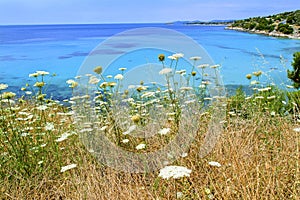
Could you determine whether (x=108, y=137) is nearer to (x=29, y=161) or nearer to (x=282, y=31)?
(x=29, y=161)

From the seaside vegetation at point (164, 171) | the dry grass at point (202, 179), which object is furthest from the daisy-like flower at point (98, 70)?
the dry grass at point (202, 179)

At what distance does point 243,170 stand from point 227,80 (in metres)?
7.44

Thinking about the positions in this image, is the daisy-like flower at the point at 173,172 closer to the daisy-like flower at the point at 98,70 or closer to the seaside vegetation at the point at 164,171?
the seaside vegetation at the point at 164,171

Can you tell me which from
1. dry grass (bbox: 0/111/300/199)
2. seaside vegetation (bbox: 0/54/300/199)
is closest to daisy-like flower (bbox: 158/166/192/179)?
seaside vegetation (bbox: 0/54/300/199)

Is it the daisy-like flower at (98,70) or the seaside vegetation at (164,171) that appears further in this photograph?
the daisy-like flower at (98,70)

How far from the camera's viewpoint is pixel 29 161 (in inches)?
80.8

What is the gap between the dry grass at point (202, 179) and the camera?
1604 mm

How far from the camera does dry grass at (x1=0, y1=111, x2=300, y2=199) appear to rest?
1.60 m

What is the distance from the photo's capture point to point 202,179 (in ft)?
6.06

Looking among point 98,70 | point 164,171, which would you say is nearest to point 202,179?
point 164,171

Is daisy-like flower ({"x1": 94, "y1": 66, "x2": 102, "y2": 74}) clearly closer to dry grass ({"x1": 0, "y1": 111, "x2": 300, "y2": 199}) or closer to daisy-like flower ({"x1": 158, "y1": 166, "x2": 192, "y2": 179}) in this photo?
dry grass ({"x1": 0, "y1": 111, "x2": 300, "y2": 199})

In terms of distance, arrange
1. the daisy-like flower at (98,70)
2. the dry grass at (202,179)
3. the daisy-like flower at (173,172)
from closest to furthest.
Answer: the daisy-like flower at (173,172)
the dry grass at (202,179)
the daisy-like flower at (98,70)

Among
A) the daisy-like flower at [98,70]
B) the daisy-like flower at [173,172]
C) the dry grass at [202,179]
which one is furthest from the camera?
the daisy-like flower at [98,70]

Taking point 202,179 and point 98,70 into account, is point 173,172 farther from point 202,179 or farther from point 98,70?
point 98,70
